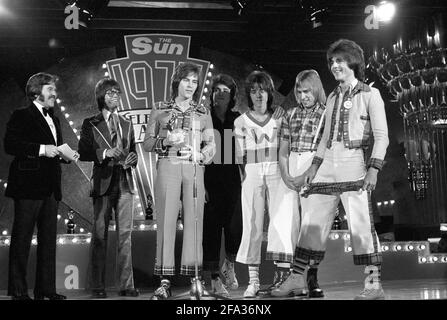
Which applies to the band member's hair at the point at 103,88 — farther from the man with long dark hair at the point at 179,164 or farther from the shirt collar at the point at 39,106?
the man with long dark hair at the point at 179,164

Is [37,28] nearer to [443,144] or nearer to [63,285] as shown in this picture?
[63,285]

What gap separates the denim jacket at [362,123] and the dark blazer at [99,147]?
1.70 meters

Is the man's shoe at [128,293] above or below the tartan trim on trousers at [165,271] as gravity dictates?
below

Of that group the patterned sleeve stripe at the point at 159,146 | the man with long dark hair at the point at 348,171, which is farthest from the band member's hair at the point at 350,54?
the patterned sleeve stripe at the point at 159,146

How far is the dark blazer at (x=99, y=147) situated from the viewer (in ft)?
15.4

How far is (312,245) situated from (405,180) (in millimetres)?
5798

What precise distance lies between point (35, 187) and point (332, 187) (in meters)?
2.07

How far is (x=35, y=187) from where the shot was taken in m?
4.17

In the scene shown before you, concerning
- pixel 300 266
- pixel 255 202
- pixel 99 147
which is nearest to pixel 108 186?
pixel 99 147

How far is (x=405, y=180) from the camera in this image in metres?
9.24

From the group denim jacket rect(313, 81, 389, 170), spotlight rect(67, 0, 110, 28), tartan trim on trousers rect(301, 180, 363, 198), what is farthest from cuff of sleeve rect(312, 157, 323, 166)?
spotlight rect(67, 0, 110, 28)

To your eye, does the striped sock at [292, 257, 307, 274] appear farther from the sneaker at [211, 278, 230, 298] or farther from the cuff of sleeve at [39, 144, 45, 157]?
the cuff of sleeve at [39, 144, 45, 157]

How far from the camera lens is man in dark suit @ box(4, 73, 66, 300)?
4.14 m

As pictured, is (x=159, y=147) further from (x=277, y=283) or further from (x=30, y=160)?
(x=277, y=283)
